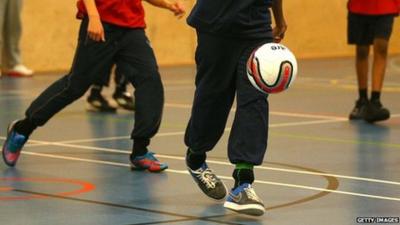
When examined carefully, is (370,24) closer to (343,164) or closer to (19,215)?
(343,164)

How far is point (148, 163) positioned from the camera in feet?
24.2

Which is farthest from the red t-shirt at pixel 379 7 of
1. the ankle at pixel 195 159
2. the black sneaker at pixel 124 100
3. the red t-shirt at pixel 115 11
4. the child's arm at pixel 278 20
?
the ankle at pixel 195 159

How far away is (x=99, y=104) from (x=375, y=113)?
288 centimetres

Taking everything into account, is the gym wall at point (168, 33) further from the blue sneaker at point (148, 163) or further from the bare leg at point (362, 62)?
the blue sneaker at point (148, 163)

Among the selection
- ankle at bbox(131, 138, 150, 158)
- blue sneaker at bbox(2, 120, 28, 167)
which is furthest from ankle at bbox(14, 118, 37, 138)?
ankle at bbox(131, 138, 150, 158)

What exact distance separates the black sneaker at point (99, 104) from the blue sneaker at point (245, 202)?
5.46 metres

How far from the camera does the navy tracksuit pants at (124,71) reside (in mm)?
7398

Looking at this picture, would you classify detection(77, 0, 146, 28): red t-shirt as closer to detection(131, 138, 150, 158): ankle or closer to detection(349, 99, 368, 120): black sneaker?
detection(131, 138, 150, 158): ankle

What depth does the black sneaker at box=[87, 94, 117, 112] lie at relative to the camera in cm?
1127

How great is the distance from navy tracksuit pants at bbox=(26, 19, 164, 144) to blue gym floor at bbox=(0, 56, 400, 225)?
37 centimetres

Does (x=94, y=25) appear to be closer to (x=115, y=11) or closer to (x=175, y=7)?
(x=115, y=11)

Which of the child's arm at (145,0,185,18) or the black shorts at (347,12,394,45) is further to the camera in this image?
the black shorts at (347,12,394,45)

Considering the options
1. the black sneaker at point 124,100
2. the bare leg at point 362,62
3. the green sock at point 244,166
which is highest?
the green sock at point 244,166

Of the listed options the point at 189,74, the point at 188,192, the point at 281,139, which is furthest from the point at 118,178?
the point at 189,74
